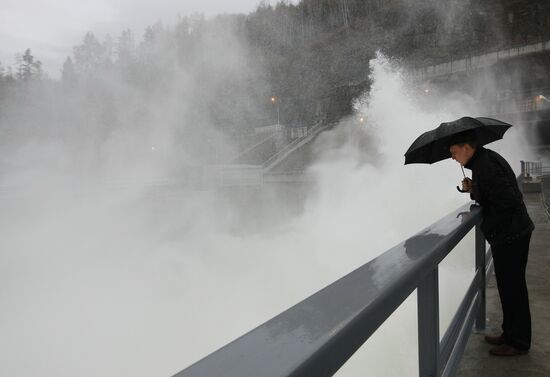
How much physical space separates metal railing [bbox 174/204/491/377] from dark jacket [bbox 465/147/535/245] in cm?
107

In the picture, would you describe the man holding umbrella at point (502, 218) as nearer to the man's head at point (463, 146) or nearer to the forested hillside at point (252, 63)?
the man's head at point (463, 146)

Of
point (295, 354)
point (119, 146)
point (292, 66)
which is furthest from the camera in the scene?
point (292, 66)

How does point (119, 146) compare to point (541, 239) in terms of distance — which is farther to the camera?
point (119, 146)

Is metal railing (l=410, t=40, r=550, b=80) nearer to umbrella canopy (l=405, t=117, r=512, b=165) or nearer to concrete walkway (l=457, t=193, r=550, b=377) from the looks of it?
concrete walkway (l=457, t=193, r=550, b=377)

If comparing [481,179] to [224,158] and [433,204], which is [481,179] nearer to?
[433,204]

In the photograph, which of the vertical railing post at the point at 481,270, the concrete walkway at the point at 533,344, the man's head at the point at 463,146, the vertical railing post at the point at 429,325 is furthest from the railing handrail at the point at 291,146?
the vertical railing post at the point at 429,325

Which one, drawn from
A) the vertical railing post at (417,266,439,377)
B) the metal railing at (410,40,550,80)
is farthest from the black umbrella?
the metal railing at (410,40,550,80)

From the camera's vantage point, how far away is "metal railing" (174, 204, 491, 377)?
0.54 meters

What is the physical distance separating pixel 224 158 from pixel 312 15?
264ft

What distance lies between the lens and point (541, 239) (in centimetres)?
540

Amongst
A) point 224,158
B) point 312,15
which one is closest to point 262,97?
point 224,158

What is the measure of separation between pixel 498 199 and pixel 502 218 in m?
0.13

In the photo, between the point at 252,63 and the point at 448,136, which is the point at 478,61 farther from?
the point at 448,136

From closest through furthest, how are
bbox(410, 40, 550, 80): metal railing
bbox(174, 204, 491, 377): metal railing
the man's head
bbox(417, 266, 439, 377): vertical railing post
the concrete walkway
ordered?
bbox(174, 204, 491, 377): metal railing
bbox(417, 266, 439, 377): vertical railing post
the concrete walkway
the man's head
bbox(410, 40, 550, 80): metal railing
